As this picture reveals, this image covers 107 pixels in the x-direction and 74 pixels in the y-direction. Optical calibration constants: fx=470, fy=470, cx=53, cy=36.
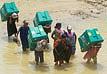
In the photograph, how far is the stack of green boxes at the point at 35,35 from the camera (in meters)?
15.0

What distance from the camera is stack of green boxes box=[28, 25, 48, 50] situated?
15.0 meters

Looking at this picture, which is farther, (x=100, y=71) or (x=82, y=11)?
(x=82, y=11)

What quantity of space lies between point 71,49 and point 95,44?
3.03ft

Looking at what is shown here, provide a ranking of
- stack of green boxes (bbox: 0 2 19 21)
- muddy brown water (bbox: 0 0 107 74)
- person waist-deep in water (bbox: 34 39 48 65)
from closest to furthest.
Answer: person waist-deep in water (bbox: 34 39 48 65) < muddy brown water (bbox: 0 0 107 74) < stack of green boxes (bbox: 0 2 19 21)

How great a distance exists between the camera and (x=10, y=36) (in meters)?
18.5

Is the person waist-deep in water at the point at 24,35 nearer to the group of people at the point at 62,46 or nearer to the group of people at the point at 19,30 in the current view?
the group of people at the point at 19,30

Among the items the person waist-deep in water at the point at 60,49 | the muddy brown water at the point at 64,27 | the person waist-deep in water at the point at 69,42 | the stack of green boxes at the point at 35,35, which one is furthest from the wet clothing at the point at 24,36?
the person waist-deep in water at the point at 60,49

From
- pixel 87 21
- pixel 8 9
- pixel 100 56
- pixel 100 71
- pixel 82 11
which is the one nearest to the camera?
pixel 100 71

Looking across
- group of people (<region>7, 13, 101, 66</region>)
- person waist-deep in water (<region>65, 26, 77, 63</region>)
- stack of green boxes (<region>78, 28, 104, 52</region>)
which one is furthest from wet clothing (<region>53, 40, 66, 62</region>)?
stack of green boxes (<region>78, 28, 104, 52</region>)

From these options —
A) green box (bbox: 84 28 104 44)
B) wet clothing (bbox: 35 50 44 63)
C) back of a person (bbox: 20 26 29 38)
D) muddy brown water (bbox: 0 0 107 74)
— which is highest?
green box (bbox: 84 28 104 44)

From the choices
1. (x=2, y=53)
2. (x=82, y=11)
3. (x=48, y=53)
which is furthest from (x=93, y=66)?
(x=82, y=11)

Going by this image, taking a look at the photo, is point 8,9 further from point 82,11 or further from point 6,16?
point 82,11

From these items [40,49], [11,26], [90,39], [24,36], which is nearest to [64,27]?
[11,26]

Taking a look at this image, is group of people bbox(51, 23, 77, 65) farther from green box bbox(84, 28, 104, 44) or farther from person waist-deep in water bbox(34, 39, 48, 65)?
green box bbox(84, 28, 104, 44)
